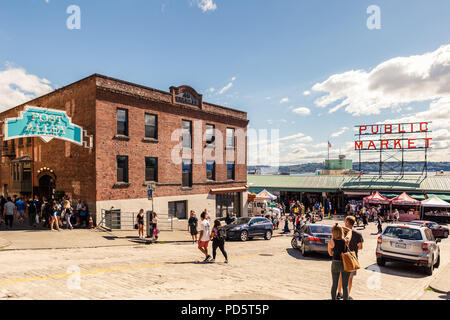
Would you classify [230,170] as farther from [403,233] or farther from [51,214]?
[403,233]

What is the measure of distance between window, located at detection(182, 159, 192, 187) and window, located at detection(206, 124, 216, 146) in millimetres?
2874

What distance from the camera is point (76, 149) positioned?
20.3 m

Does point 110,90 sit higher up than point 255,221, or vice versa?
point 110,90

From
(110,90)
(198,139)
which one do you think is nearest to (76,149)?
(110,90)

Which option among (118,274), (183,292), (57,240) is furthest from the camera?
(57,240)

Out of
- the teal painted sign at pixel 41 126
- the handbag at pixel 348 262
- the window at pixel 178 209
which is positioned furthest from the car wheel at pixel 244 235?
the handbag at pixel 348 262

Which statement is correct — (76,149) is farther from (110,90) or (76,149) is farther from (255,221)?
(255,221)

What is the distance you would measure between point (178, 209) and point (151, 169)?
14.0 ft

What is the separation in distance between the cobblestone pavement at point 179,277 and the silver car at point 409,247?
0.48 metres

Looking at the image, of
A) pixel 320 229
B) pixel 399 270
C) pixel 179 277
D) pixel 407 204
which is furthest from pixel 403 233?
pixel 407 204
